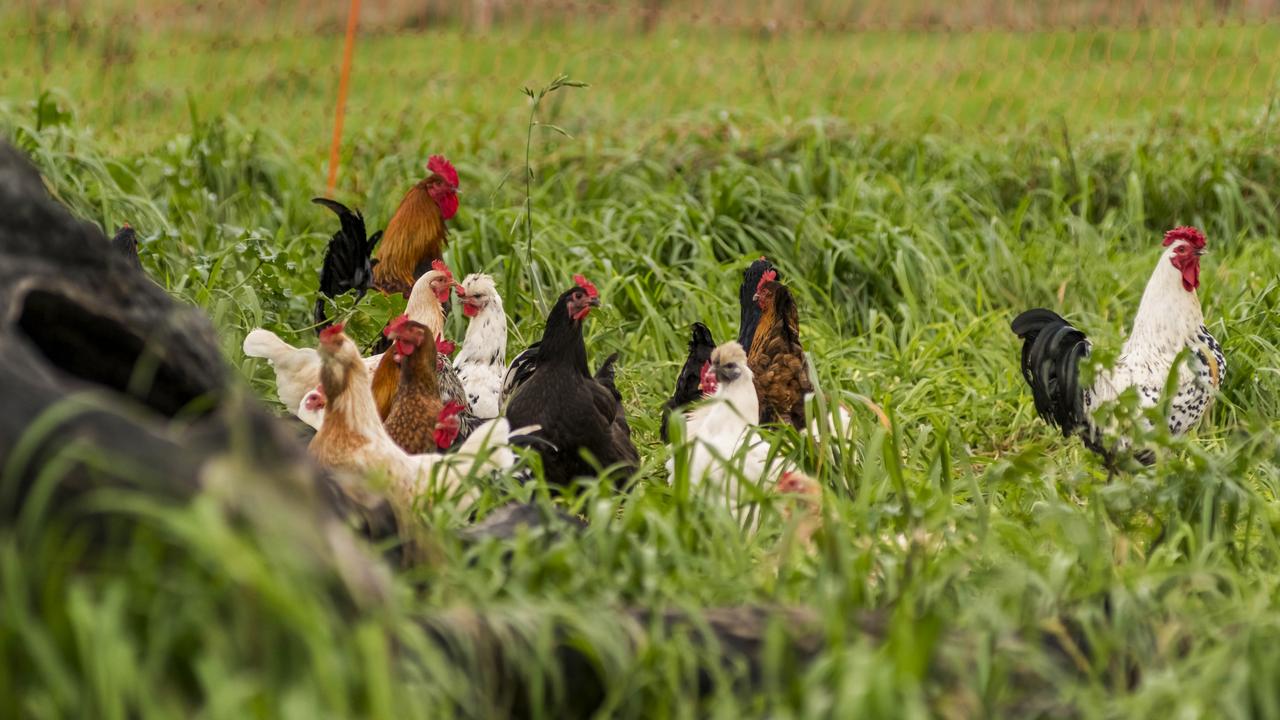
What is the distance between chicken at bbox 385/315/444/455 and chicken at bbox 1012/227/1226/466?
190 cm

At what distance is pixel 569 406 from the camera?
3943 mm

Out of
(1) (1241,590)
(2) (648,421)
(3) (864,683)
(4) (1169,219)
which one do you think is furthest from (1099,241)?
(3) (864,683)

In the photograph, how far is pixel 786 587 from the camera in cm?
262

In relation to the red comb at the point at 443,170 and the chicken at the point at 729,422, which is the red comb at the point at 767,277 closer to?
the chicken at the point at 729,422

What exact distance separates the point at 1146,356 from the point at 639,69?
5.72 metres

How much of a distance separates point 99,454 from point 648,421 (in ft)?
9.49

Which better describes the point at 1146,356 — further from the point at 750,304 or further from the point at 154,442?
the point at 154,442

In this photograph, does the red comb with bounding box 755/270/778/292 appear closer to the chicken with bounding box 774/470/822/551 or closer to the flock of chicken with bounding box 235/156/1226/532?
the flock of chicken with bounding box 235/156/1226/532

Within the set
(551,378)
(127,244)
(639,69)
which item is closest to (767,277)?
(551,378)

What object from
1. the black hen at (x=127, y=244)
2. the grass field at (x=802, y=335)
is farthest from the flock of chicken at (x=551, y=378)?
the black hen at (x=127, y=244)

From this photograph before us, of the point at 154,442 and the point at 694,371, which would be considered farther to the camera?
the point at 694,371

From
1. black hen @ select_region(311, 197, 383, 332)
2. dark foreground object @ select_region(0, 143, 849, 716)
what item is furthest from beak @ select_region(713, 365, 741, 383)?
black hen @ select_region(311, 197, 383, 332)

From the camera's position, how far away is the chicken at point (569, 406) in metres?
3.93

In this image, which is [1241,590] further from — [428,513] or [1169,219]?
[1169,219]
